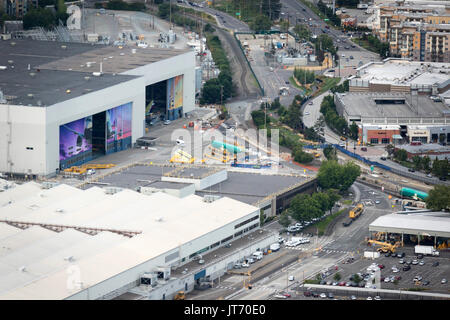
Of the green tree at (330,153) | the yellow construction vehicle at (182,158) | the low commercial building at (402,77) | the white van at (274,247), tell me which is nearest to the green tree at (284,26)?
the low commercial building at (402,77)

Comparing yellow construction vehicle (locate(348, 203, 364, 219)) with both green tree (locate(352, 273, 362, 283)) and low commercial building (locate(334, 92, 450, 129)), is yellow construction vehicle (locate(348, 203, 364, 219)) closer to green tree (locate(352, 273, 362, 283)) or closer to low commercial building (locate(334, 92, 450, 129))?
green tree (locate(352, 273, 362, 283))

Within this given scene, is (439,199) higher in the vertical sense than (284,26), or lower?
lower

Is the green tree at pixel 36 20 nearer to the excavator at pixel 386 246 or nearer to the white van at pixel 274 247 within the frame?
the white van at pixel 274 247

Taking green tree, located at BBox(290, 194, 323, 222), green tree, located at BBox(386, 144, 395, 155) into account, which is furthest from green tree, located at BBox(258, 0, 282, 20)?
green tree, located at BBox(290, 194, 323, 222)

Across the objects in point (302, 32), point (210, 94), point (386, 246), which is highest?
point (302, 32)

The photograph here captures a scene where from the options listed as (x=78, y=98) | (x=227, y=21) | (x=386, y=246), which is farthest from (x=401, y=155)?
(x=227, y=21)

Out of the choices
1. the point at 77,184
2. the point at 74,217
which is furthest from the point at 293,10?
the point at 74,217

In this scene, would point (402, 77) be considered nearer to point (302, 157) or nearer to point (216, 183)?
point (302, 157)

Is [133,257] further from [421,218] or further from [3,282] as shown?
[421,218]
